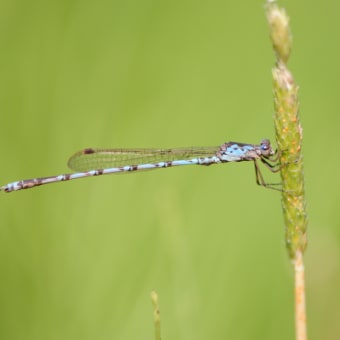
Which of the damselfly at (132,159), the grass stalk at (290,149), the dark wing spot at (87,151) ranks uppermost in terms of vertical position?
the dark wing spot at (87,151)

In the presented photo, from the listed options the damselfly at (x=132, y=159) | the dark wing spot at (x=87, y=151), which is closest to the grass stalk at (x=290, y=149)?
the damselfly at (x=132, y=159)

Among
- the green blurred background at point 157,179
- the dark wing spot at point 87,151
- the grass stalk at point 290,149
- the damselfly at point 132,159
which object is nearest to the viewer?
the grass stalk at point 290,149

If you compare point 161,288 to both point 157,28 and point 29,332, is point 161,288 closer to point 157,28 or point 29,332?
point 29,332

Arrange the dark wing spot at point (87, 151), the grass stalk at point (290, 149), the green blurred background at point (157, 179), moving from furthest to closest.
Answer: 1. the dark wing spot at point (87, 151)
2. the green blurred background at point (157, 179)
3. the grass stalk at point (290, 149)

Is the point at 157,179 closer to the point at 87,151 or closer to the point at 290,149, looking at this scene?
the point at 87,151

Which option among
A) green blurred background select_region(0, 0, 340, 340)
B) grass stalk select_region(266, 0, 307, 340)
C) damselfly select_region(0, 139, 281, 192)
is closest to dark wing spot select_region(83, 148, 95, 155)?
damselfly select_region(0, 139, 281, 192)

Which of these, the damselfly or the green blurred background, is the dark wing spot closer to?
the damselfly

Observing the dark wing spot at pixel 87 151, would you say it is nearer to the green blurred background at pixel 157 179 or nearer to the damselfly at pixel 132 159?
the damselfly at pixel 132 159

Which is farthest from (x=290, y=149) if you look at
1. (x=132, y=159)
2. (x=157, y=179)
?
(x=157, y=179)

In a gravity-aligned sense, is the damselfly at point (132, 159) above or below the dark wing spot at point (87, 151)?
below

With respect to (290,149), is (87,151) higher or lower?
higher
